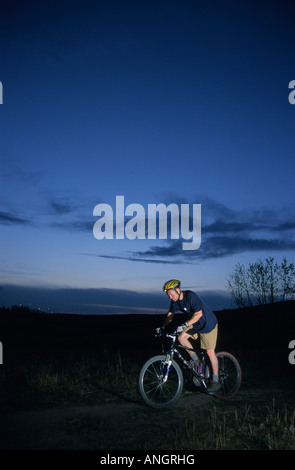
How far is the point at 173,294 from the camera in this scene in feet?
21.6


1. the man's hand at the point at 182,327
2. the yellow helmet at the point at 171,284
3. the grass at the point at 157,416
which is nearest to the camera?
the grass at the point at 157,416

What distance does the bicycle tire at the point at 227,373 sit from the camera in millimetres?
6934

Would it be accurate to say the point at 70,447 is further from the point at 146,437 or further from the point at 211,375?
the point at 211,375

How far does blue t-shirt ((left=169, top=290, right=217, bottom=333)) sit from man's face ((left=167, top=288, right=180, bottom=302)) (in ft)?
0.54

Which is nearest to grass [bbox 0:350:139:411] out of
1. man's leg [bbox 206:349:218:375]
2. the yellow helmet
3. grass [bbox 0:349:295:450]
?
grass [bbox 0:349:295:450]

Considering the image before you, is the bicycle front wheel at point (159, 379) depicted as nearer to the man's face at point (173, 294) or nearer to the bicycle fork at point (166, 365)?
the bicycle fork at point (166, 365)

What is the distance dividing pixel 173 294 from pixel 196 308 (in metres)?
0.53

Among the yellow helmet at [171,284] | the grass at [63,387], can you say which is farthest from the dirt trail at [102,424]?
the yellow helmet at [171,284]

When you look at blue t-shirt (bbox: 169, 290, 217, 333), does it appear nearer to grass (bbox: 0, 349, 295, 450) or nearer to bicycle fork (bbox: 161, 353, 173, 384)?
bicycle fork (bbox: 161, 353, 173, 384)

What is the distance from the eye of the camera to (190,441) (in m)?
4.58

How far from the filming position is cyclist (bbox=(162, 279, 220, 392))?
657 centimetres

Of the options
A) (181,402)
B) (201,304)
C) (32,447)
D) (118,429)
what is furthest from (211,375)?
(32,447)

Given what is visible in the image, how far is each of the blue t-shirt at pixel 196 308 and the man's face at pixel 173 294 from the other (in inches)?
6.5

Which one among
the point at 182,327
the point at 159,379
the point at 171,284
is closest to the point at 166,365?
the point at 159,379
